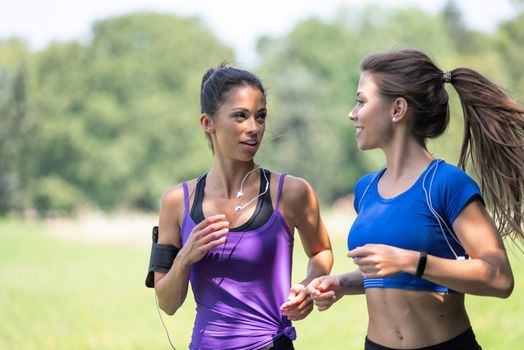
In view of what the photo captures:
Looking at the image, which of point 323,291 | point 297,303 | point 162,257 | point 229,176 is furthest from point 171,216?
point 323,291

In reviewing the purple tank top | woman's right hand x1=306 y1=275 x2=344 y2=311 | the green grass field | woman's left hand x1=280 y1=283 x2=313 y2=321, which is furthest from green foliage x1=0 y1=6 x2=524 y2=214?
woman's right hand x1=306 y1=275 x2=344 y2=311

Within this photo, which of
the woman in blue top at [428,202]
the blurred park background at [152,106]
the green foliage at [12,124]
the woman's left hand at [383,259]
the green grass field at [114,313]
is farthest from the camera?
the green foliage at [12,124]

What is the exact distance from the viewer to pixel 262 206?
4.23 meters

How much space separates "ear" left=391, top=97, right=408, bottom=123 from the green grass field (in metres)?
2.17

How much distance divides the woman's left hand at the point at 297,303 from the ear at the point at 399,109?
0.81 metres

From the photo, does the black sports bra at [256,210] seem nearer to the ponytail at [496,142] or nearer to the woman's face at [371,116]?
the woman's face at [371,116]

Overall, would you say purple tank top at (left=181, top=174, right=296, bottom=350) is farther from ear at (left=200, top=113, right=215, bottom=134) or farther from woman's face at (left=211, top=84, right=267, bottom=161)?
ear at (left=200, top=113, right=215, bottom=134)

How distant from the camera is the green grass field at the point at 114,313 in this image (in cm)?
1070

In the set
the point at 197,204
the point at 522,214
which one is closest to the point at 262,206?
the point at 197,204

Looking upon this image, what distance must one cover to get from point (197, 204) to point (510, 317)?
6606 mm

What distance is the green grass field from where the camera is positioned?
10.7m

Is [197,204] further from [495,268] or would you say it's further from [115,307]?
[115,307]

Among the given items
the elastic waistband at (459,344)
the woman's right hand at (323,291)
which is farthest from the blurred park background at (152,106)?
the elastic waistband at (459,344)

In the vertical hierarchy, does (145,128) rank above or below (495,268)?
above
